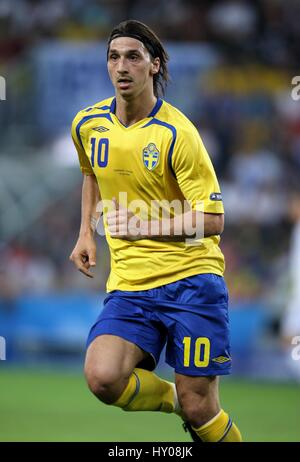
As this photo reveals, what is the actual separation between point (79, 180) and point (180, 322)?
8.44m

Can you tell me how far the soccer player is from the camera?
17.0 ft

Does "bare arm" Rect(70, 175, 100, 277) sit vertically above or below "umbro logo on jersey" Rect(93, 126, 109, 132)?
below

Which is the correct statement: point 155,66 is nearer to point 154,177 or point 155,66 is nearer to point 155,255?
point 154,177

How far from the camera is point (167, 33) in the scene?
675 inches

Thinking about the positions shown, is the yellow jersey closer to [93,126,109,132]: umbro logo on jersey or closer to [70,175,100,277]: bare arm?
[93,126,109,132]: umbro logo on jersey

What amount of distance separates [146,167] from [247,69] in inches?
448

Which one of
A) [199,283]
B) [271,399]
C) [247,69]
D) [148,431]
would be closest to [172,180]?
[199,283]

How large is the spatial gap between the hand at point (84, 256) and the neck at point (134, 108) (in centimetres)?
72

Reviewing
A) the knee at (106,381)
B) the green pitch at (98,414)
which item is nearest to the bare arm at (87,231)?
the knee at (106,381)

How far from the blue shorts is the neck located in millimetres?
902

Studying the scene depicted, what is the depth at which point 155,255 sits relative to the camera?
17.5 feet

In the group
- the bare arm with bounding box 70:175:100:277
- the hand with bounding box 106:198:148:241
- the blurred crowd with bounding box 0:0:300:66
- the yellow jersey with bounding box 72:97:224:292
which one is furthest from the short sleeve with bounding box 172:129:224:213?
the blurred crowd with bounding box 0:0:300:66

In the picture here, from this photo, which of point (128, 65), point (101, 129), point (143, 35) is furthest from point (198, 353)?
point (143, 35)
